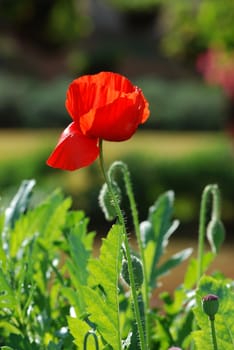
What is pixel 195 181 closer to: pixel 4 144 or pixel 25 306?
pixel 4 144

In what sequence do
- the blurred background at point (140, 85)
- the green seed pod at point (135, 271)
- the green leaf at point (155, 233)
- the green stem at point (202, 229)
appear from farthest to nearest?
the blurred background at point (140, 85) < the green leaf at point (155, 233) < the green stem at point (202, 229) < the green seed pod at point (135, 271)

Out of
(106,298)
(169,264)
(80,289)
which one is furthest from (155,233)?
(106,298)

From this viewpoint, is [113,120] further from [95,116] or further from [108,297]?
[108,297]

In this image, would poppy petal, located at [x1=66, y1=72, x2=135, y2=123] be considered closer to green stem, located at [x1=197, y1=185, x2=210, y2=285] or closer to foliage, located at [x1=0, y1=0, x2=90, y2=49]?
green stem, located at [x1=197, y1=185, x2=210, y2=285]

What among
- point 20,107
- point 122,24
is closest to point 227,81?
point 20,107

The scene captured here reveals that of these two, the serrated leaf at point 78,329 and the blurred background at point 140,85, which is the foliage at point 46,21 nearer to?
the blurred background at point 140,85

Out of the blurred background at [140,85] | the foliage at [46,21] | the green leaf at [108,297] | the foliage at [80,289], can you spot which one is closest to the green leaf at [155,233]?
the foliage at [80,289]
